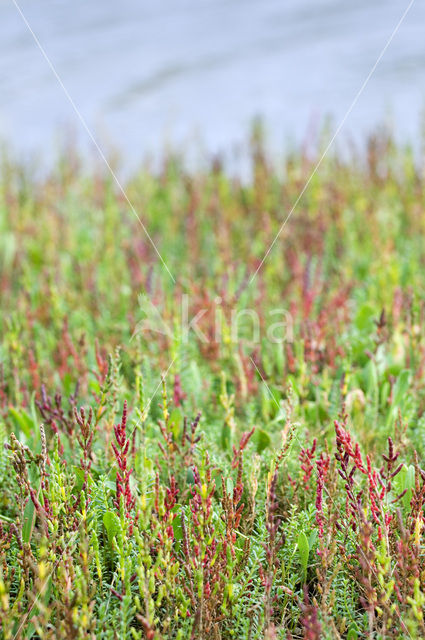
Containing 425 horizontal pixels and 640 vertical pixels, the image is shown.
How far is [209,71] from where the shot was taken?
821 cm

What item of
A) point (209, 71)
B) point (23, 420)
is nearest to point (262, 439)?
point (23, 420)

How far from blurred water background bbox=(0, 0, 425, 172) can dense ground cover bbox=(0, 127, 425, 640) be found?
4.12 feet

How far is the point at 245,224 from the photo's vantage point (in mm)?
4633

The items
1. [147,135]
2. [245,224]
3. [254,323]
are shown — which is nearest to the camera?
[254,323]

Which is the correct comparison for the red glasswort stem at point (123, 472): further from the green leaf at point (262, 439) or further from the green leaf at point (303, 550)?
the green leaf at point (262, 439)

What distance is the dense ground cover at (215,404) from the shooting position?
1.77 metres

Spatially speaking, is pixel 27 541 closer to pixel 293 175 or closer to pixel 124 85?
pixel 293 175

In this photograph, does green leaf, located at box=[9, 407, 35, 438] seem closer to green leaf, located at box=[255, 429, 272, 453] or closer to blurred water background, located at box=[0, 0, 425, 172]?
green leaf, located at box=[255, 429, 272, 453]

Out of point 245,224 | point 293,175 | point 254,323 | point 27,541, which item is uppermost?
point 293,175

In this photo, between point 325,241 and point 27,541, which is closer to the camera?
point 27,541

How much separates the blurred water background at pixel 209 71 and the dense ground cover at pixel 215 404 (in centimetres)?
126

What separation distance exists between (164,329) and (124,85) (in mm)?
5944

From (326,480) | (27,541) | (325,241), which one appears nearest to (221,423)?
(326,480)

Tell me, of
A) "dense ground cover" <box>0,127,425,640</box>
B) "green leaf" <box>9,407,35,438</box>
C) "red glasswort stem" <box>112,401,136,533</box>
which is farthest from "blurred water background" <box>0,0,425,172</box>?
"red glasswort stem" <box>112,401,136,533</box>
